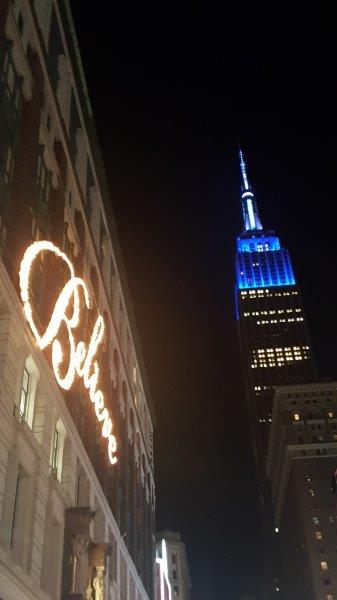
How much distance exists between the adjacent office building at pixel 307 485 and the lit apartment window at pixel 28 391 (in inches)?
3777

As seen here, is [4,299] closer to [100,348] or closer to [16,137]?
[16,137]

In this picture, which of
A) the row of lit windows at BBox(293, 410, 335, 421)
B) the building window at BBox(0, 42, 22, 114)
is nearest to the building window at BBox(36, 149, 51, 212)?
the building window at BBox(0, 42, 22, 114)

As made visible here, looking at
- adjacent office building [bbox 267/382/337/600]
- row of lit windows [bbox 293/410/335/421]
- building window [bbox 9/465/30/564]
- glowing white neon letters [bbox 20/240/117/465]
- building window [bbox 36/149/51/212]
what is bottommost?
building window [bbox 9/465/30/564]

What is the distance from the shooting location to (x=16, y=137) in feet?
129

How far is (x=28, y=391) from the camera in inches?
1396

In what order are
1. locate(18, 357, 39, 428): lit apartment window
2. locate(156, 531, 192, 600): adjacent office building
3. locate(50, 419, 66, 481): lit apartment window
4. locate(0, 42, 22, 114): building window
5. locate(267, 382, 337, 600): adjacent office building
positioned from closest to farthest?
locate(18, 357, 39, 428): lit apartment window < locate(50, 419, 66, 481): lit apartment window < locate(0, 42, 22, 114): building window < locate(267, 382, 337, 600): adjacent office building < locate(156, 531, 192, 600): adjacent office building

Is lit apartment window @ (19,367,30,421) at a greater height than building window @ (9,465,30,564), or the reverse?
lit apartment window @ (19,367,30,421)

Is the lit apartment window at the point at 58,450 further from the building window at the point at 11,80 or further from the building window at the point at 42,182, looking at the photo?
the building window at the point at 11,80

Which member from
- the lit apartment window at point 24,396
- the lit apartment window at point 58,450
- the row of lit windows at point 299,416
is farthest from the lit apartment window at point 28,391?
the row of lit windows at point 299,416

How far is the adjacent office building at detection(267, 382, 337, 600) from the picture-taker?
465 ft

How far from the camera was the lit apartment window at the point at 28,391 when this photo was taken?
3426 cm

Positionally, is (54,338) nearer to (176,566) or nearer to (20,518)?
(20,518)

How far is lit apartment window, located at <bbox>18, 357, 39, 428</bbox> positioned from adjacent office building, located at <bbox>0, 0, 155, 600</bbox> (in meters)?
0.08

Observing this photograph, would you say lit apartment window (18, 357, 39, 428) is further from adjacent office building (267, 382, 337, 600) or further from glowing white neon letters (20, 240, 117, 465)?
adjacent office building (267, 382, 337, 600)
